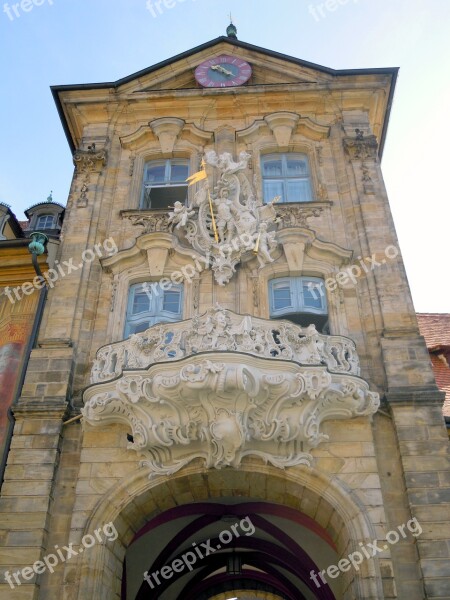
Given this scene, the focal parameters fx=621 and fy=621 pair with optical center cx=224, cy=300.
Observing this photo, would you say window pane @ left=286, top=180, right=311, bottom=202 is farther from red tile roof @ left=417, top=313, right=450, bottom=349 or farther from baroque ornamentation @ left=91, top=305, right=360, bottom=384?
baroque ornamentation @ left=91, top=305, right=360, bottom=384

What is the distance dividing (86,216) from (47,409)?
455cm

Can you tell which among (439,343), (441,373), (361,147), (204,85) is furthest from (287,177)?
(441,373)

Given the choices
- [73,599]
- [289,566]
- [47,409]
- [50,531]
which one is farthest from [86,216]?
[289,566]

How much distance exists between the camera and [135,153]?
14414 millimetres

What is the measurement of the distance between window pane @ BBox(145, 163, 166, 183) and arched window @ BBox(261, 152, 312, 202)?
7.54ft

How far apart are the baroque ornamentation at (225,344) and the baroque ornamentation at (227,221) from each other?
201 centimetres

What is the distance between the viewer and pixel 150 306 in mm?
11414

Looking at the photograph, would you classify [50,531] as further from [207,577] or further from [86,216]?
[207,577]

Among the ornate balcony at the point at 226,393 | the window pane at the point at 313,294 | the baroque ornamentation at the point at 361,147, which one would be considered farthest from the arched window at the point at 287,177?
the ornate balcony at the point at 226,393

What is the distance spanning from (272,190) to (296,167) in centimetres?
102

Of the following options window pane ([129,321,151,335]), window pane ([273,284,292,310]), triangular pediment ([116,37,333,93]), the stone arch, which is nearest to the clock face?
triangular pediment ([116,37,333,93])

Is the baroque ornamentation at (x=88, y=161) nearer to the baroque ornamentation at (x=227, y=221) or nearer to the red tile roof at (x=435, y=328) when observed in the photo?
the baroque ornamentation at (x=227, y=221)

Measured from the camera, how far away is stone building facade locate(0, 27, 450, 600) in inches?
342

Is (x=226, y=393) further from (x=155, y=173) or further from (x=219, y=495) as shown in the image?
(x=155, y=173)
